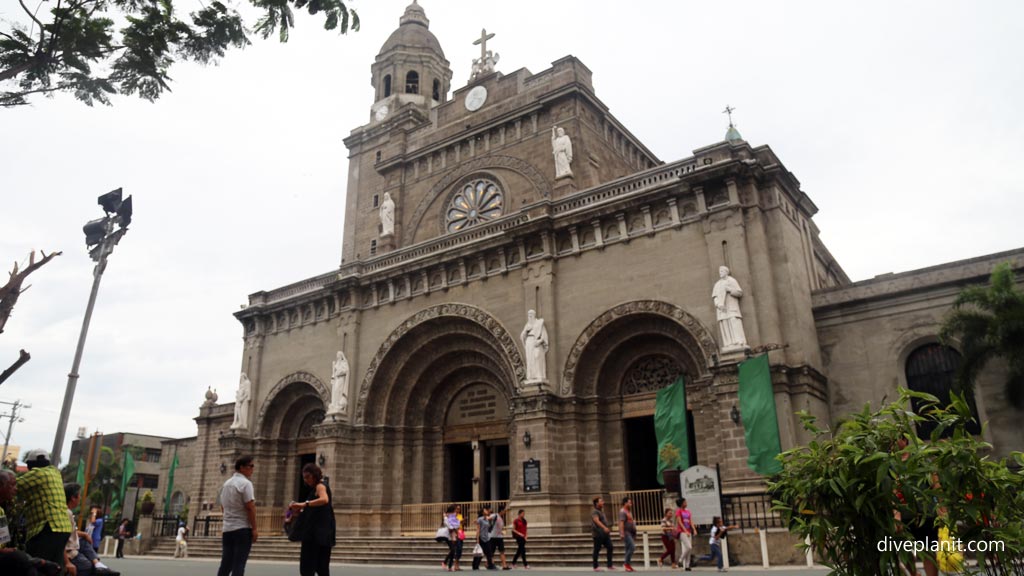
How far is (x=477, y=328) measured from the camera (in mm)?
26281

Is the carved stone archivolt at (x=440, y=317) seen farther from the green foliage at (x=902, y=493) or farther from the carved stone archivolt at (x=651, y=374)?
the green foliage at (x=902, y=493)

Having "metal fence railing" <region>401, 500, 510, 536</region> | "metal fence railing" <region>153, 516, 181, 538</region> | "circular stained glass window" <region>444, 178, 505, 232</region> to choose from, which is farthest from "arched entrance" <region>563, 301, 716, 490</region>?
"metal fence railing" <region>153, 516, 181, 538</region>

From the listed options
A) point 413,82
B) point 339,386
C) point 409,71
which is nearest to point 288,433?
point 339,386

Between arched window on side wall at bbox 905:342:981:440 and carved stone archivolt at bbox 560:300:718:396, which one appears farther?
carved stone archivolt at bbox 560:300:718:396

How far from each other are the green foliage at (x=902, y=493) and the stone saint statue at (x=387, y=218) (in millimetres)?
29782

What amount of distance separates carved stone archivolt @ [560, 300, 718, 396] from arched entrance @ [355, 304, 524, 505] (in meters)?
3.95

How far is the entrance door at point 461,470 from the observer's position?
92.0 feet

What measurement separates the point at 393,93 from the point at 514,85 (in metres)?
9.70

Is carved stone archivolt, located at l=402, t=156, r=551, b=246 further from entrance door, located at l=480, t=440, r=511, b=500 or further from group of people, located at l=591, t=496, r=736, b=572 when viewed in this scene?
group of people, located at l=591, t=496, r=736, b=572

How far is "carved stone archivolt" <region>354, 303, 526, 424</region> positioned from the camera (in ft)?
80.3

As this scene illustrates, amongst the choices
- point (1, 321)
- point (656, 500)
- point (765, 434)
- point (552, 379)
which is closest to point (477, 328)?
point (552, 379)

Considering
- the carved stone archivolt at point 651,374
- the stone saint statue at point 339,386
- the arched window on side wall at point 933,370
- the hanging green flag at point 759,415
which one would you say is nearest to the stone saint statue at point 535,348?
the carved stone archivolt at point 651,374

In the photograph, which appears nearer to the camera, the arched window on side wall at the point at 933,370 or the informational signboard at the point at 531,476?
the arched window on side wall at the point at 933,370

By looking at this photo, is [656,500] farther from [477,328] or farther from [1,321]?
[1,321]
